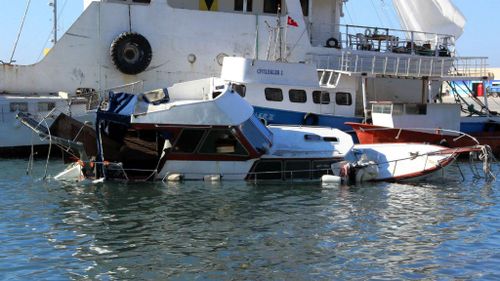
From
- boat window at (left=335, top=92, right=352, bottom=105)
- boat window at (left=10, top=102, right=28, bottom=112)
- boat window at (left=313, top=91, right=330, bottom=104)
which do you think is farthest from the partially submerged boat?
boat window at (left=335, top=92, right=352, bottom=105)

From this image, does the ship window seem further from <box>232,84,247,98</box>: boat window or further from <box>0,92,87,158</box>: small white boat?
<box>0,92,87,158</box>: small white boat

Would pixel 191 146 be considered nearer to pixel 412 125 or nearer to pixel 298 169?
pixel 298 169

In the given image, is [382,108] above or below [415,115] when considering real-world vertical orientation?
above

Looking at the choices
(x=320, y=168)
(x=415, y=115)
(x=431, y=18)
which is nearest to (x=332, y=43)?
(x=415, y=115)

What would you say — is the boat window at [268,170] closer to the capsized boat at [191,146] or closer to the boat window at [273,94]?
the capsized boat at [191,146]

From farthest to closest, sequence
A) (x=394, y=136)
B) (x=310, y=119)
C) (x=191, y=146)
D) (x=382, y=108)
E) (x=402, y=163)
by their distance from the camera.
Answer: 1. (x=382, y=108)
2. (x=310, y=119)
3. (x=394, y=136)
4. (x=402, y=163)
5. (x=191, y=146)

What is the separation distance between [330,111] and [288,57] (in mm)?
3619

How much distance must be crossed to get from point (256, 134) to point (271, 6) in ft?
40.7

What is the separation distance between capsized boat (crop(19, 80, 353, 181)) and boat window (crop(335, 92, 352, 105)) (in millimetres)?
7946

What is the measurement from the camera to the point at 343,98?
84.9 feet

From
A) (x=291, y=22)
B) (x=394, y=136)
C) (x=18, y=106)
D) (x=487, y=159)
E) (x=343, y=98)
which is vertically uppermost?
(x=291, y=22)

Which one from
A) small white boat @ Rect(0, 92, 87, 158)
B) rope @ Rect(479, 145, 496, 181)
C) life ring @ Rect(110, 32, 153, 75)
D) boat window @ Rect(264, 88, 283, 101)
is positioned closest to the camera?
rope @ Rect(479, 145, 496, 181)

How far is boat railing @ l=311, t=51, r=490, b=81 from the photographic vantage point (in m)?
27.1

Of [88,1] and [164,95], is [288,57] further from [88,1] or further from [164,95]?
[164,95]
